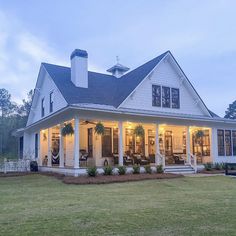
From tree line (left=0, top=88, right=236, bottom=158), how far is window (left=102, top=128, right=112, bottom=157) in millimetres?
22914

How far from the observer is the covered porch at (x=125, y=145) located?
674 inches

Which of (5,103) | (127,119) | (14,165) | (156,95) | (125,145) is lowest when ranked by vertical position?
(14,165)

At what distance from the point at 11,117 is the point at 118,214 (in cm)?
5023

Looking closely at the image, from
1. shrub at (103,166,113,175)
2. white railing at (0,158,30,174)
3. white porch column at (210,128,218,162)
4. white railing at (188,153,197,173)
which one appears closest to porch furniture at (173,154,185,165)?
white railing at (188,153,197,173)

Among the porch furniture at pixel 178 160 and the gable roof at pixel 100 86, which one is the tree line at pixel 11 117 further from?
the porch furniture at pixel 178 160

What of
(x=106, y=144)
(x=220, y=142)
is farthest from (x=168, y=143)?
(x=106, y=144)

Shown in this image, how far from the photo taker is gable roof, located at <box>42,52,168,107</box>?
16.7 m

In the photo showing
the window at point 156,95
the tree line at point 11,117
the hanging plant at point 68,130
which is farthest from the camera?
the tree line at point 11,117

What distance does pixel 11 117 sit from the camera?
5300cm

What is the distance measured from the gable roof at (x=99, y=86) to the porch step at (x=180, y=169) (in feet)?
14.7

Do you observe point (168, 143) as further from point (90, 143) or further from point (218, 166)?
point (90, 143)

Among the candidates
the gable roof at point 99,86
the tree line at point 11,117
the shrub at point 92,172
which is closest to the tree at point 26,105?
→ the tree line at point 11,117

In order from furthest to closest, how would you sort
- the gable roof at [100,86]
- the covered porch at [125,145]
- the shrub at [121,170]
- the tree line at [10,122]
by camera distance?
the tree line at [10,122] < the covered porch at [125,145] < the gable roof at [100,86] < the shrub at [121,170]

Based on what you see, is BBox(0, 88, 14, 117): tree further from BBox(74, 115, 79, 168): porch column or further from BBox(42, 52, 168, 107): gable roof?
BBox(74, 115, 79, 168): porch column
